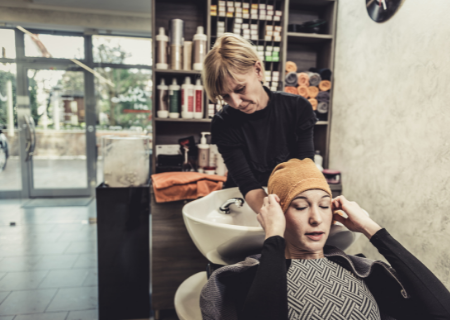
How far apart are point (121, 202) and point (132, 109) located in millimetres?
2674

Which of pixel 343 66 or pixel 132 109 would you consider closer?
pixel 343 66

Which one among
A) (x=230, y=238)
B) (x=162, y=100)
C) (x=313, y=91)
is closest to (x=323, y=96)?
(x=313, y=91)

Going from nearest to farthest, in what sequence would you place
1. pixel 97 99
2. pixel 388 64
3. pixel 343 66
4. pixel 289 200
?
1. pixel 289 200
2. pixel 388 64
3. pixel 343 66
4. pixel 97 99

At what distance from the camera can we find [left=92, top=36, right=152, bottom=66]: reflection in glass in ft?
12.1

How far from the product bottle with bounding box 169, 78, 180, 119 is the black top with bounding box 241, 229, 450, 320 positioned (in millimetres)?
1397

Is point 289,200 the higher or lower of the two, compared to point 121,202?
higher

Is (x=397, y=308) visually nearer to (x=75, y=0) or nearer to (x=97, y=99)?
(x=75, y=0)

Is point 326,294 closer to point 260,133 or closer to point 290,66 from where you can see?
point 260,133

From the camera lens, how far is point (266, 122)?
1.40 m

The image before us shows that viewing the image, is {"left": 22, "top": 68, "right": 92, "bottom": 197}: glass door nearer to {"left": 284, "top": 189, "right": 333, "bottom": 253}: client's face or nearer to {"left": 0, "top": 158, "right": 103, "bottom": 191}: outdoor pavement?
{"left": 0, "top": 158, "right": 103, "bottom": 191}: outdoor pavement

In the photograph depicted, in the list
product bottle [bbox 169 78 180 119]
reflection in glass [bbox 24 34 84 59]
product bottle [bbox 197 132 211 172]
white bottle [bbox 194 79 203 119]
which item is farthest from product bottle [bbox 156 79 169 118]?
reflection in glass [bbox 24 34 84 59]

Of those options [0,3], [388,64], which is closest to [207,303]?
[388,64]

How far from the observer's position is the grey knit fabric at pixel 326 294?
2.70ft

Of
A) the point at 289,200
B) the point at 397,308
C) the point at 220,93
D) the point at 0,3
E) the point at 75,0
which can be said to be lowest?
the point at 397,308
